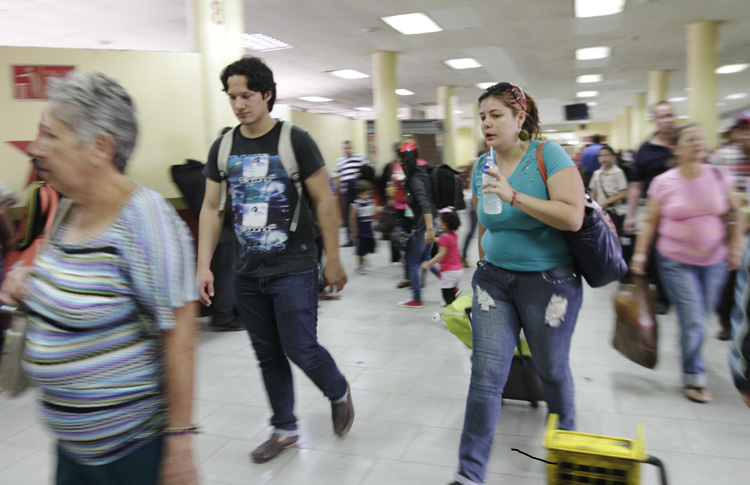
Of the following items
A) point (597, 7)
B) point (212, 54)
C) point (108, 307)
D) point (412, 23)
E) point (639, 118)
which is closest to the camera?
point (108, 307)

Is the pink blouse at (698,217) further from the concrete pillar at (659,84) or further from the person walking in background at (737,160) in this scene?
the concrete pillar at (659,84)

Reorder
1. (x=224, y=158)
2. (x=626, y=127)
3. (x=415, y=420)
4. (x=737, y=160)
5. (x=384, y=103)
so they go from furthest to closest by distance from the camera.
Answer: (x=626, y=127) → (x=384, y=103) → (x=737, y=160) → (x=415, y=420) → (x=224, y=158)

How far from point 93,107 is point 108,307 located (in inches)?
16.4

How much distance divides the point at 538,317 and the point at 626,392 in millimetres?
1638

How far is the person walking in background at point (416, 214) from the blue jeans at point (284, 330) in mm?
3011

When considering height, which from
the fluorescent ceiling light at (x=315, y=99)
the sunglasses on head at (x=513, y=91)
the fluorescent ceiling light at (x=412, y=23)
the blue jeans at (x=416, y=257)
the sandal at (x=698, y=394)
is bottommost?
the sandal at (x=698, y=394)

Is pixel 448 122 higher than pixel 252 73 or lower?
higher

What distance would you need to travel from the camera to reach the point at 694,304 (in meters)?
3.32

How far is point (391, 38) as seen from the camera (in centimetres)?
1094

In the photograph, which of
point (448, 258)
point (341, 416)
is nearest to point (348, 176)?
point (448, 258)

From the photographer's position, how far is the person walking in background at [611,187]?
21.2 feet

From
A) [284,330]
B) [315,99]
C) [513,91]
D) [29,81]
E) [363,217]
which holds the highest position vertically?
[315,99]

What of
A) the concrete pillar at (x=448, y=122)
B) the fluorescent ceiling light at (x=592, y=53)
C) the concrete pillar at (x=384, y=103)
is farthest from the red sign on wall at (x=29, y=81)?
the concrete pillar at (x=448, y=122)

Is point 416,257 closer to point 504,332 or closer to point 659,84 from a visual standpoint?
point 504,332
